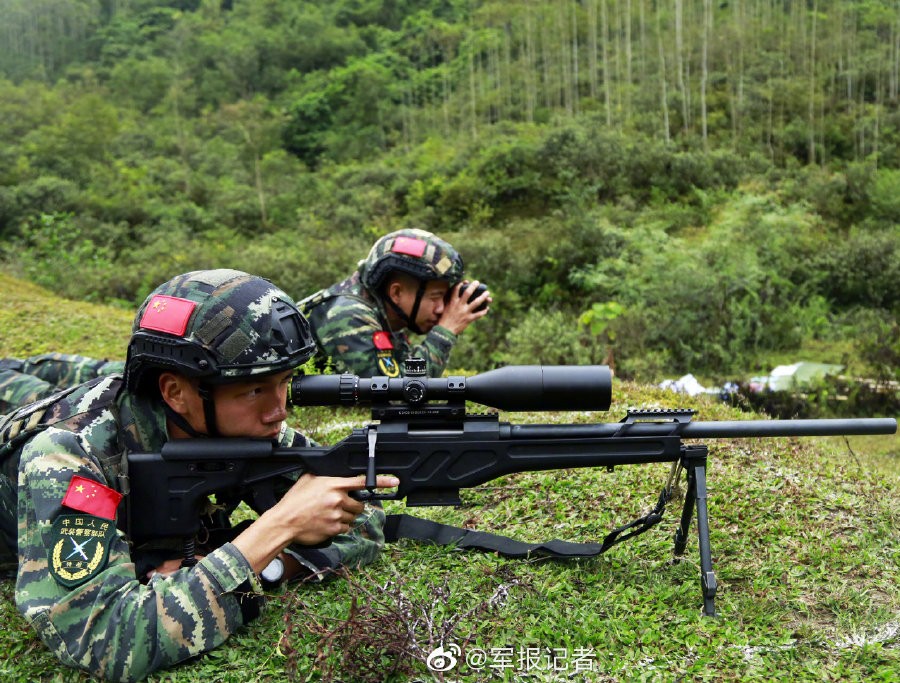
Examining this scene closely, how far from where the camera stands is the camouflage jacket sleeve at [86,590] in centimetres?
305

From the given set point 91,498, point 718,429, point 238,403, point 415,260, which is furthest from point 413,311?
point 91,498

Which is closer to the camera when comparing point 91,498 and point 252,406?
point 91,498

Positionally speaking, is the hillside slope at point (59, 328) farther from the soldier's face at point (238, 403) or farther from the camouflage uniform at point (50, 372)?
the soldier's face at point (238, 403)

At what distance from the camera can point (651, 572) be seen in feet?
13.4

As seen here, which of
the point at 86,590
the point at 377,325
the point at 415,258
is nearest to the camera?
the point at 86,590

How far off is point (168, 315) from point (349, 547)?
1583 mm

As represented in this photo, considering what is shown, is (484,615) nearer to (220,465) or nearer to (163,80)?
(220,465)

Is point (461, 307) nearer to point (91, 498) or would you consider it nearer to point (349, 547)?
point (349, 547)

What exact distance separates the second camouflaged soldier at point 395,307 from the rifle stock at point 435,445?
2673mm

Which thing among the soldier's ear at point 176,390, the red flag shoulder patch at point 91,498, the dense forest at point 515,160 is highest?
the soldier's ear at point 176,390

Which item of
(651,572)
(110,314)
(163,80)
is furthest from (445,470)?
(163,80)

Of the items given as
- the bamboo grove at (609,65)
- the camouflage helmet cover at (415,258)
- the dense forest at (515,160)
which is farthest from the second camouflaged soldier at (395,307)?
the bamboo grove at (609,65)

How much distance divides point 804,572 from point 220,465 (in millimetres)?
3025

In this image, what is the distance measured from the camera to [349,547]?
4102 millimetres
